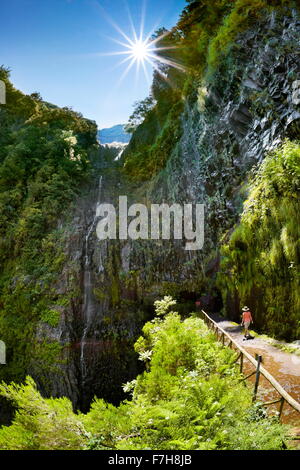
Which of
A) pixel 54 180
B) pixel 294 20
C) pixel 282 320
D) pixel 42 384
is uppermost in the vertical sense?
pixel 294 20

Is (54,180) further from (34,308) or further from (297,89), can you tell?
(297,89)

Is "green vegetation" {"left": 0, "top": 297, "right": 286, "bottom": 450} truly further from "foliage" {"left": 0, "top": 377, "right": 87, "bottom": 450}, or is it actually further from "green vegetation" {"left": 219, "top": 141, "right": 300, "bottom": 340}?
"green vegetation" {"left": 219, "top": 141, "right": 300, "bottom": 340}

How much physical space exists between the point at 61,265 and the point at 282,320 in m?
10.8

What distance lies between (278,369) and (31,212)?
14669 millimetres

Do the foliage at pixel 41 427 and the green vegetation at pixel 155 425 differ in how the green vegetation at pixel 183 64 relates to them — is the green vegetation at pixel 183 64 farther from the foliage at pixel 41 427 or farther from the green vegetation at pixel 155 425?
the foliage at pixel 41 427

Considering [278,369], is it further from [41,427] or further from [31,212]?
[31,212]

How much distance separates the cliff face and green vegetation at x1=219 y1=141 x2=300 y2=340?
0.92 metres

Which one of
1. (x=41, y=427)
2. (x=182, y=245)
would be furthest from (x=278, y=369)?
(x=182, y=245)

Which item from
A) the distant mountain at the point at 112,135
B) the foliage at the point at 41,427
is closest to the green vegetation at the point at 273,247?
the foliage at the point at 41,427

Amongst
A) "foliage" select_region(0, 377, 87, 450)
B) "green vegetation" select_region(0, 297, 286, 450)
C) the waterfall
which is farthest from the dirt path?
the waterfall

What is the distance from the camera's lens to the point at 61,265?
14.4m

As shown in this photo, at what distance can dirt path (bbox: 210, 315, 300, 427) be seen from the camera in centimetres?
393

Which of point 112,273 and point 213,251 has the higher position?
point 213,251
